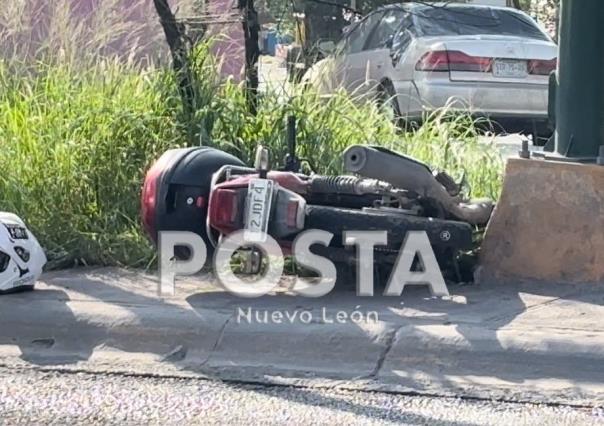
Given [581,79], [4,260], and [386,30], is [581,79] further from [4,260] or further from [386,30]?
[386,30]

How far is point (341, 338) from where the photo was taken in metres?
5.20

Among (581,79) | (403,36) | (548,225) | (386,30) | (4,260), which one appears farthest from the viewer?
(386,30)

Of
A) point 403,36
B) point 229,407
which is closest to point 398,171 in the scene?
point 229,407

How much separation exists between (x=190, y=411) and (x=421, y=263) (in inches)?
69.3

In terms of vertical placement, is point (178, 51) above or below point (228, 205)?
above

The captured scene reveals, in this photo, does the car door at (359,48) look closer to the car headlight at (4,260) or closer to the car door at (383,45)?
the car door at (383,45)

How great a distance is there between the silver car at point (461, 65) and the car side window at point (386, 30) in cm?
4

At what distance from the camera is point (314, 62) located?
29.9 feet

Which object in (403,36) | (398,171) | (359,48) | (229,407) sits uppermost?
(403,36)

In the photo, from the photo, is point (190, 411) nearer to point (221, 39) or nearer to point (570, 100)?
point (570, 100)

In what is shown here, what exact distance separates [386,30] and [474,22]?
0.96 meters

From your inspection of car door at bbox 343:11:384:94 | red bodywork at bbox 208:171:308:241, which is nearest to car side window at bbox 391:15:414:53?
car door at bbox 343:11:384:94

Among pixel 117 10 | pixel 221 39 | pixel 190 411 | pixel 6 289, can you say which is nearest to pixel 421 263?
pixel 190 411

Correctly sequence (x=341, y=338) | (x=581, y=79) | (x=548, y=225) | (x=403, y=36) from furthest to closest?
(x=403, y=36) → (x=581, y=79) → (x=548, y=225) → (x=341, y=338)
